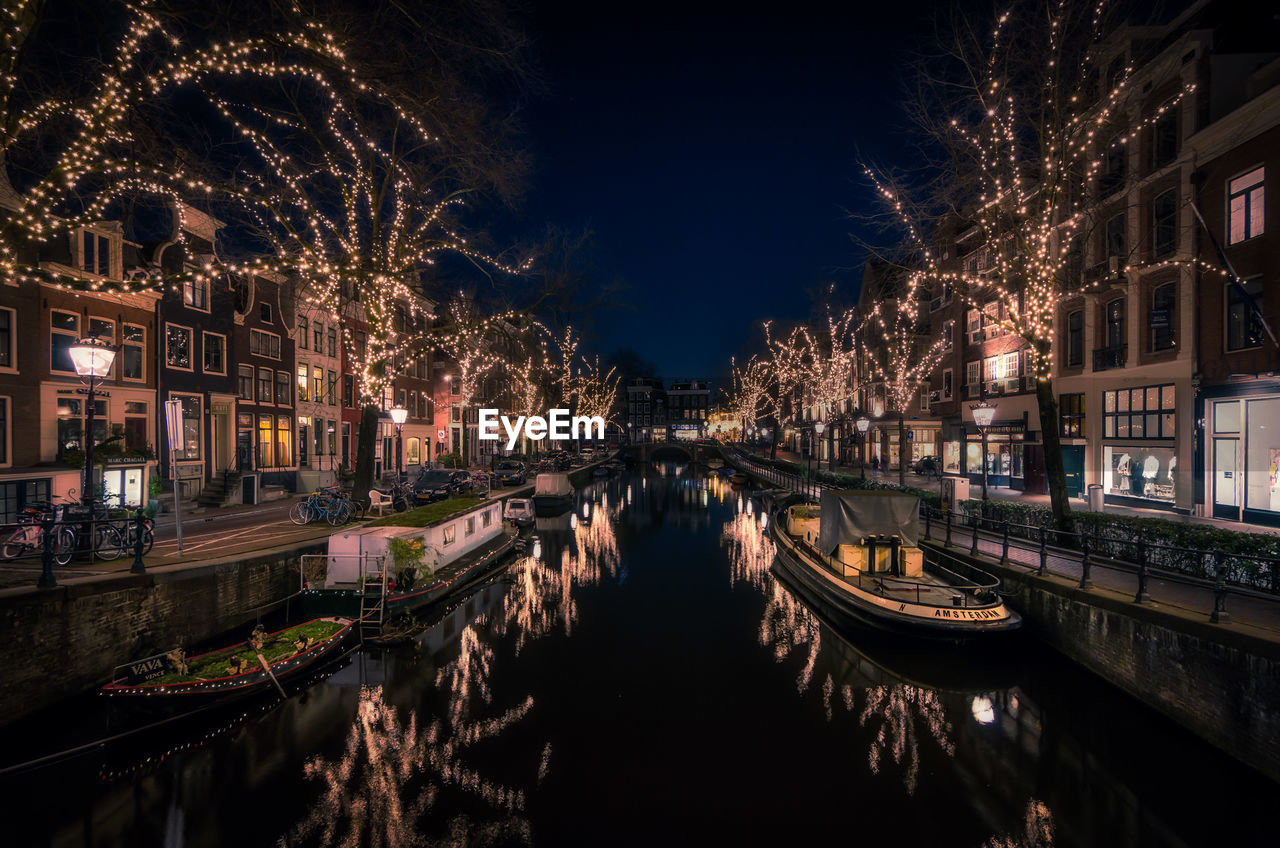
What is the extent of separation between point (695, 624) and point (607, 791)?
8509 millimetres

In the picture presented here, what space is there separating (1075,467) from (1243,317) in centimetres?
1029

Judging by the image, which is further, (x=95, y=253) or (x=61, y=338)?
(x=95, y=253)

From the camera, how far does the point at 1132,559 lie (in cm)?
1305

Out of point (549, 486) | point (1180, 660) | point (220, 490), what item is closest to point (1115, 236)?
point (1180, 660)

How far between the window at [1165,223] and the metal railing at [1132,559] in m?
12.0

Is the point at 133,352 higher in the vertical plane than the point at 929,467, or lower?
higher

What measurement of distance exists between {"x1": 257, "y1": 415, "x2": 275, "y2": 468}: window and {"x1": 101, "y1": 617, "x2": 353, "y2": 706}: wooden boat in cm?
2182

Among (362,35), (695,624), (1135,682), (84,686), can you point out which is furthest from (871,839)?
(362,35)

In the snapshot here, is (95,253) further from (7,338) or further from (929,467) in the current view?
(929,467)

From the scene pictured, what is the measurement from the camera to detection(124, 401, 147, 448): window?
2219 cm

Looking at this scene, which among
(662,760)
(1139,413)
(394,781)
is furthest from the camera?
(1139,413)

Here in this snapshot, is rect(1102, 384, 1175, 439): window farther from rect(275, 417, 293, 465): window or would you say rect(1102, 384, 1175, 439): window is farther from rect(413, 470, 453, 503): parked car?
rect(275, 417, 293, 465): window

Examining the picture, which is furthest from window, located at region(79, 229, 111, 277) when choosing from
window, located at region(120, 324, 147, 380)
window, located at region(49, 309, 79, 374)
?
window, located at region(120, 324, 147, 380)

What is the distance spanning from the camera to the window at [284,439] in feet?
106
